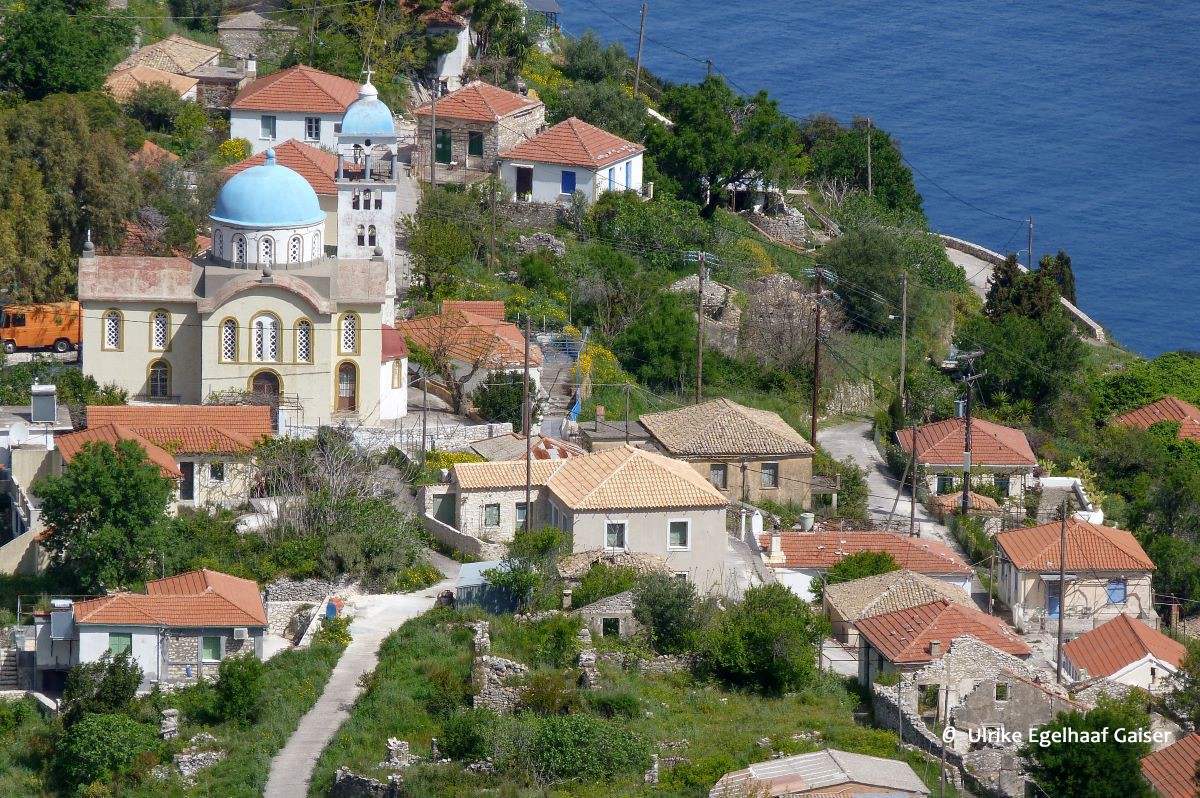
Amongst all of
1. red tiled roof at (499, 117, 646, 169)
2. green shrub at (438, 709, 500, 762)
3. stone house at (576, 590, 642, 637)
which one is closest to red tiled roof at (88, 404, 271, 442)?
stone house at (576, 590, 642, 637)

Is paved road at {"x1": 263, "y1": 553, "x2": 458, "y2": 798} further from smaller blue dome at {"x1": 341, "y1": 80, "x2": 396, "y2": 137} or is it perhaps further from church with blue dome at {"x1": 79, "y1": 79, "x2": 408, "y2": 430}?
smaller blue dome at {"x1": 341, "y1": 80, "x2": 396, "y2": 137}

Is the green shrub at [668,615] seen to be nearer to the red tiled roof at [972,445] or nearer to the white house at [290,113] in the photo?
the red tiled roof at [972,445]

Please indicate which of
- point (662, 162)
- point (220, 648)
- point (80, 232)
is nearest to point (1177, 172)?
point (662, 162)

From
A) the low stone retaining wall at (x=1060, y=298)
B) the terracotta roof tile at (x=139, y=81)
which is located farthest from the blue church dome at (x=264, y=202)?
the low stone retaining wall at (x=1060, y=298)

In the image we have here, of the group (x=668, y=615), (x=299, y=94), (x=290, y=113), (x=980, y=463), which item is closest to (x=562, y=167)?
(x=299, y=94)

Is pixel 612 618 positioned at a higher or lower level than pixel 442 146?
lower

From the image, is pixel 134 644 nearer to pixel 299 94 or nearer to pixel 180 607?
pixel 180 607

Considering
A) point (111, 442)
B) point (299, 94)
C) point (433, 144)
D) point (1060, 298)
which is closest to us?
point (111, 442)

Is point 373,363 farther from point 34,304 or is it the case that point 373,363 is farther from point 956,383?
point 956,383
